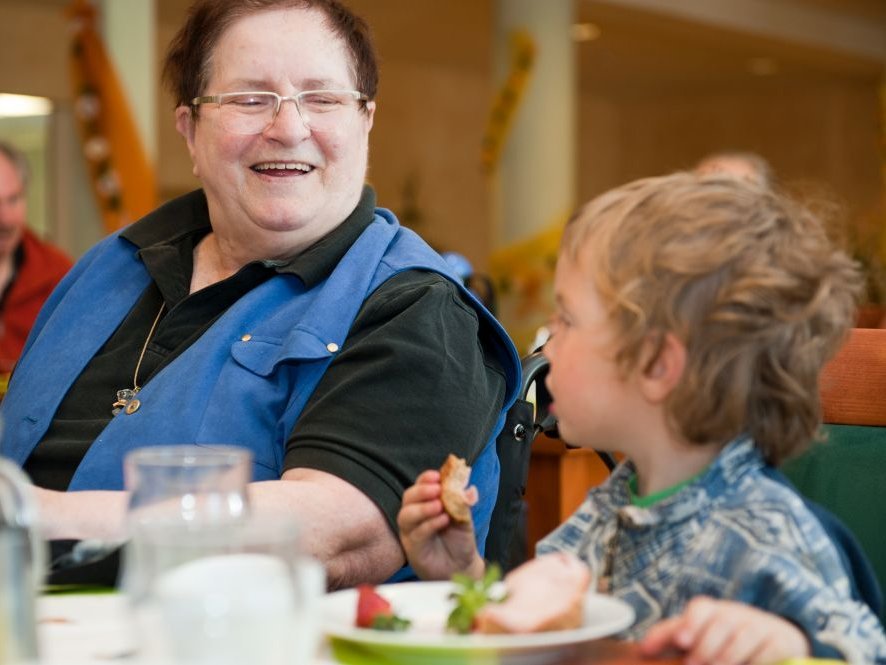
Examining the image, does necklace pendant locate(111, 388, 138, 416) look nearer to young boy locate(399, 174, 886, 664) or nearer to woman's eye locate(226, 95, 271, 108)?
woman's eye locate(226, 95, 271, 108)

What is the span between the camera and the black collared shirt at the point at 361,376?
1495 mm

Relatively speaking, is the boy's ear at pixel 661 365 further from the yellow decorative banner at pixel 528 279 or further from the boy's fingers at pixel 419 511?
the yellow decorative banner at pixel 528 279

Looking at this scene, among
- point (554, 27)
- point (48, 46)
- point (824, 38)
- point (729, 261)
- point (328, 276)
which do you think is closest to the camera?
point (729, 261)

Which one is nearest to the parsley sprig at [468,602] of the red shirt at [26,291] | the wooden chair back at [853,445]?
the wooden chair back at [853,445]

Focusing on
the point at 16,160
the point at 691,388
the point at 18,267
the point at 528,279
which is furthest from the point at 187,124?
the point at 528,279

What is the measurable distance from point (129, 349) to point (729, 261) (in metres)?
1.00

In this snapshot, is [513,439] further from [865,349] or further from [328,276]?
[865,349]

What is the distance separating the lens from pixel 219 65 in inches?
75.7

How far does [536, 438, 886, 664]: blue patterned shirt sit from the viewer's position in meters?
0.99

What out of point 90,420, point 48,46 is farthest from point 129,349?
point 48,46

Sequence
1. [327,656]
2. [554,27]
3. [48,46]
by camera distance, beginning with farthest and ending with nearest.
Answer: [48,46]
[554,27]
[327,656]

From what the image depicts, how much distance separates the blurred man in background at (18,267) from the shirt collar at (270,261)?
2750 mm

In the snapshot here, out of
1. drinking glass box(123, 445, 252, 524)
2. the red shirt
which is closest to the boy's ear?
drinking glass box(123, 445, 252, 524)

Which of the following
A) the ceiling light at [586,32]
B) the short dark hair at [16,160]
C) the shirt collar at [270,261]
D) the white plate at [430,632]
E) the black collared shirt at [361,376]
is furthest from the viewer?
the ceiling light at [586,32]
